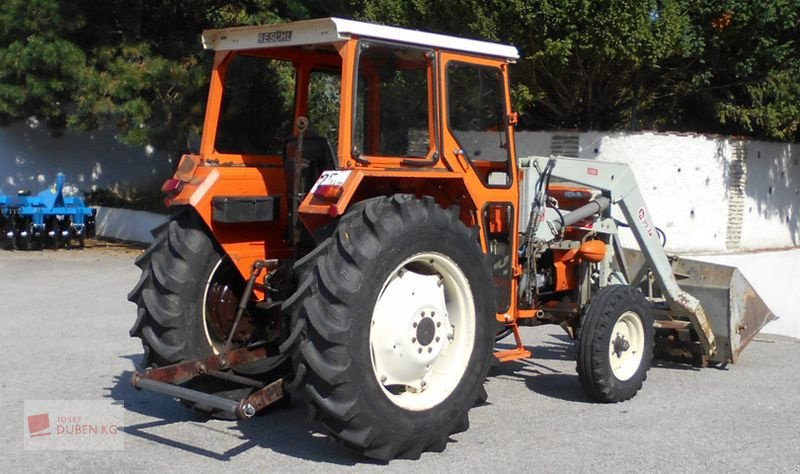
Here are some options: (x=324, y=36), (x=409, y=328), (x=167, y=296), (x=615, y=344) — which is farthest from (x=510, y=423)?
(x=324, y=36)

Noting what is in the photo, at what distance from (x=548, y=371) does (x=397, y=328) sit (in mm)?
3133

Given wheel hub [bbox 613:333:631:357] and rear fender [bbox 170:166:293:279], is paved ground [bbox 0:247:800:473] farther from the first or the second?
rear fender [bbox 170:166:293:279]

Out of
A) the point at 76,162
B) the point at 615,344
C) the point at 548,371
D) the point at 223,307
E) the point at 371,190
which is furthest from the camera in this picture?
the point at 76,162

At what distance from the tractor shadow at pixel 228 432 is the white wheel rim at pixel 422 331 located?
529 millimetres

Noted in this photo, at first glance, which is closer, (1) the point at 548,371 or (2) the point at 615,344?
(2) the point at 615,344

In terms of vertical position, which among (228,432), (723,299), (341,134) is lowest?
(228,432)

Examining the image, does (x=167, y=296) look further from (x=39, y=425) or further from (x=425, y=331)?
(x=425, y=331)

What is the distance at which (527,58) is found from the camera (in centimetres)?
1441

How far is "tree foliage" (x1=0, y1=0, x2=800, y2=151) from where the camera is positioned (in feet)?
45.9

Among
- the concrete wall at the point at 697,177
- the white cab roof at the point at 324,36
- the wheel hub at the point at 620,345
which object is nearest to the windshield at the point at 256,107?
the white cab roof at the point at 324,36

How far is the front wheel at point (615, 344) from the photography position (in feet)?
23.2

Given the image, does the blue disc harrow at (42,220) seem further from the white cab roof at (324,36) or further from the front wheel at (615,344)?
the front wheel at (615,344)

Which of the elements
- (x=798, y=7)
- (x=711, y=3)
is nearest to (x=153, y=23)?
(x=711, y=3)

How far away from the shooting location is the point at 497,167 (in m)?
6.80
